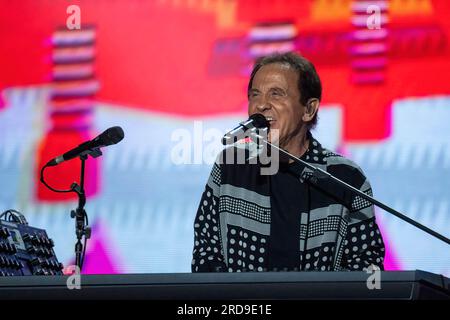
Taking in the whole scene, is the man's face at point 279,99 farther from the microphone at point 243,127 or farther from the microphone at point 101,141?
the microphone at point 101,141

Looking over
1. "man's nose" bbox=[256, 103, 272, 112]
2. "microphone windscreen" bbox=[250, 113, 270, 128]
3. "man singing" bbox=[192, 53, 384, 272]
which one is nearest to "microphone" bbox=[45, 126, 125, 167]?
"man singing" bbox=[192, 53, 384, 272]

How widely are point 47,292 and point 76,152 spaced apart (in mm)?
1243

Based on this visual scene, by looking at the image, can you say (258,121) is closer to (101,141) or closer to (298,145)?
(298,145)

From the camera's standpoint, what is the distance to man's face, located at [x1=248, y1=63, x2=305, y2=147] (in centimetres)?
283

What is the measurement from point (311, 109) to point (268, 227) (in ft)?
1.58

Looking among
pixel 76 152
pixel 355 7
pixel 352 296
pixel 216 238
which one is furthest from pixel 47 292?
pixel 355 7

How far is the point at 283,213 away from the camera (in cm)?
271

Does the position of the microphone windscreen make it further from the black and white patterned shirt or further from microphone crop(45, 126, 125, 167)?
microphone crop(45, 126, 125, 167)

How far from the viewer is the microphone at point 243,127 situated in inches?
89.7

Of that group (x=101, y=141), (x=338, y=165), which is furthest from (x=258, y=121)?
(x=101, y=141)

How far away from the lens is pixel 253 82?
291 centimetres

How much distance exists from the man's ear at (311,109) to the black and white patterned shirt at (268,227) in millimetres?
250

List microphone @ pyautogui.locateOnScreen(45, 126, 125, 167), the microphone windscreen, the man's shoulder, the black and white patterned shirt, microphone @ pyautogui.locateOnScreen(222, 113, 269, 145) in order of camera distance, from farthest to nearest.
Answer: microphone @ pyautogui.locateOnScreen(45, 126, 125, 167), the man's shoulder, the black and white patterned shirt, the microphone windscreen, microphone @ pyautogui.locateOnScreen(222, 113, 269, 145)

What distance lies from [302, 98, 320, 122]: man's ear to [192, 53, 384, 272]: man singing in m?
0.05
